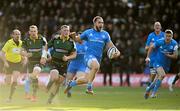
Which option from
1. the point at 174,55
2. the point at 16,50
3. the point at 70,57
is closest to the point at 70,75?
the point at 16,50

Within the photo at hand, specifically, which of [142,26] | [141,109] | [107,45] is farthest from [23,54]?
[142,26]

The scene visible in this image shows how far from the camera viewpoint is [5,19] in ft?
124

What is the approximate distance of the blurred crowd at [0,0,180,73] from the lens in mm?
34156

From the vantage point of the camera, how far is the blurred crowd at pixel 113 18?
3416 centimetres

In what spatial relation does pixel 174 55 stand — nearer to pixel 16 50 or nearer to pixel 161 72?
pixel 161 72

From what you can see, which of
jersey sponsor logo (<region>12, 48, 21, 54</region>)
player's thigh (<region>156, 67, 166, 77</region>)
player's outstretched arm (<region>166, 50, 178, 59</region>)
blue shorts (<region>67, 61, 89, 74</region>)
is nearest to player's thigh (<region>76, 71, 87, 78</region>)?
blue shorts (<region>67, 61, 89, 74</region>)

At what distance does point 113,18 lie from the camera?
119 ft

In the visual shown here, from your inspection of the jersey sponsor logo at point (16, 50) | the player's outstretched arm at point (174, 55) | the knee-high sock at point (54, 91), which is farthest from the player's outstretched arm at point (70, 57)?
the player's outstretched arm at point (174, 55)

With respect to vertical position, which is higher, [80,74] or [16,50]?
[16,50]

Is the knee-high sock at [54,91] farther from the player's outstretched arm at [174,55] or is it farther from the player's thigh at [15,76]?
the player's outstretched arm at [174,55]

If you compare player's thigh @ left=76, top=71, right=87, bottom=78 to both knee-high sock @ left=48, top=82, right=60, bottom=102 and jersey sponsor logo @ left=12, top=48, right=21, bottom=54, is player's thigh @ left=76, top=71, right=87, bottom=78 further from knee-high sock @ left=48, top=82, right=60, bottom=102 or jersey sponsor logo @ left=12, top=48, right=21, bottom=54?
knee-high sock @ left=48, top=82, right=60, bottom=102

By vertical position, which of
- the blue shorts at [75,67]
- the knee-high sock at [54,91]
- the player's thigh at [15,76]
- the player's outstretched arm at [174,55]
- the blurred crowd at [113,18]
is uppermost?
the blurred crowd at [113,18]

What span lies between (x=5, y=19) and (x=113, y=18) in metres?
6.48

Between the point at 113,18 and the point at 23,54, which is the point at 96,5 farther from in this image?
the point at 23,54
